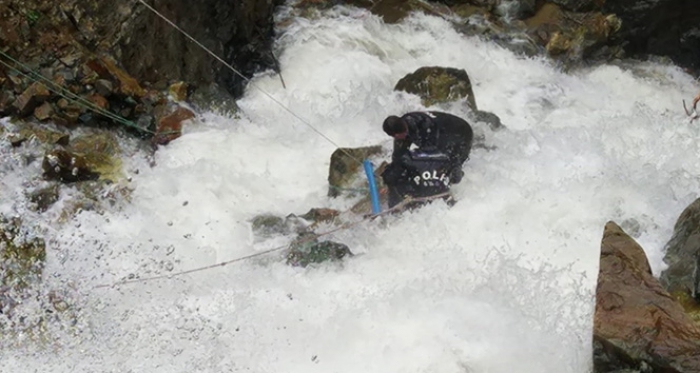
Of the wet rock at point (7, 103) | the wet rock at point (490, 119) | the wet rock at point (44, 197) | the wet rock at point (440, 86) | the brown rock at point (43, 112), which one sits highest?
the wet rock at point (7, 103)

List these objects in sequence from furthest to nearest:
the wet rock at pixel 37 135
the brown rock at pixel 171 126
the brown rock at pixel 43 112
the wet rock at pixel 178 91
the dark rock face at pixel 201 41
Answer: the wet rock at pixel 178 91, the dark rock face at pixel 201 41, the brown rock at pixel 171 126, the brown rock at pixel 43 112, the wet rock at pixel 37 135

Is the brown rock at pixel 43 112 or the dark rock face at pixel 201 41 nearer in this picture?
the brown rock at pixel 43 112

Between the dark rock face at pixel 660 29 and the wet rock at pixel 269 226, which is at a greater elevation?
the dark rock face at pixel 660 29

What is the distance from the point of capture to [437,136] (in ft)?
19.4

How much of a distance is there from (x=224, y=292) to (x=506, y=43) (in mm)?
5414

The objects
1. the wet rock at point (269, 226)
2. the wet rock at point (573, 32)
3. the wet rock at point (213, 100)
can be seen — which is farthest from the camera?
the wet rock at point (573, 32)

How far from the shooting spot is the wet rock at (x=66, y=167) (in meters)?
5.84

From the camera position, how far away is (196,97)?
717cm

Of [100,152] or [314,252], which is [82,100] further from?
[314,252]

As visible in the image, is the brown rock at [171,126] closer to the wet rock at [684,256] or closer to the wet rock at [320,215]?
the wet rock at [320,215]

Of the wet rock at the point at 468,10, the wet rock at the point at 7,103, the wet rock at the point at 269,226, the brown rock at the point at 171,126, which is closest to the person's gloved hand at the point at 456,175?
the wet rock at the point at 269,226

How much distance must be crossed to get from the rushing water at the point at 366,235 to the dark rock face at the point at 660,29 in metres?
0.88

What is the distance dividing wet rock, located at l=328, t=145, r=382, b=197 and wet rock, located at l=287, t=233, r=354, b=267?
887mm

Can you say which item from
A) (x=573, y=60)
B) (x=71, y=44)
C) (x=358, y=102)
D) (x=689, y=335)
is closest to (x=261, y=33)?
(x=358, y=102)
